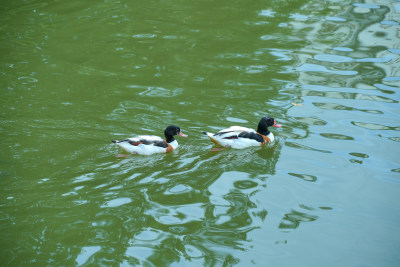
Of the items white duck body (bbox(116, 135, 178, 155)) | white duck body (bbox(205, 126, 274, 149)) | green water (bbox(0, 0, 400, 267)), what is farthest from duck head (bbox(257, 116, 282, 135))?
white duck body (bbox(116, 135, 178, 155))

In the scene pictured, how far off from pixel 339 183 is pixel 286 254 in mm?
2219

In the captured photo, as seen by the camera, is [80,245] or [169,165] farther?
[169,165]

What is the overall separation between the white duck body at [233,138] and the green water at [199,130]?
19 centimetres

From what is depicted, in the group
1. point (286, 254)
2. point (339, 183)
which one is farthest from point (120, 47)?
point (286, 254)

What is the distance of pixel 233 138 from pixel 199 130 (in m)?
0.90

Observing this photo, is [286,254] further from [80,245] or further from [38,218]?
[38,218]

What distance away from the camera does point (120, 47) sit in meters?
13.8

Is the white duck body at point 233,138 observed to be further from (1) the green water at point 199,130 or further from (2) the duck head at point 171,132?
(2) the duck head at point 171,132

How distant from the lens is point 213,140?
30.6ft

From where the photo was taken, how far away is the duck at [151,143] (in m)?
8.95

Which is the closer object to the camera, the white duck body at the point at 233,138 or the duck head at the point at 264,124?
the white duck body at the point at 233,138

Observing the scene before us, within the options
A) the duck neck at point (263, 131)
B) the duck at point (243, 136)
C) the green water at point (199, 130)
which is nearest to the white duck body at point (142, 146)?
the green water at point (199, 130)

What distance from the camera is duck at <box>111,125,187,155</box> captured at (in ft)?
29.4

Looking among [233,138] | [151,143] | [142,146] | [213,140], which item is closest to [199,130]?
[213,140]
